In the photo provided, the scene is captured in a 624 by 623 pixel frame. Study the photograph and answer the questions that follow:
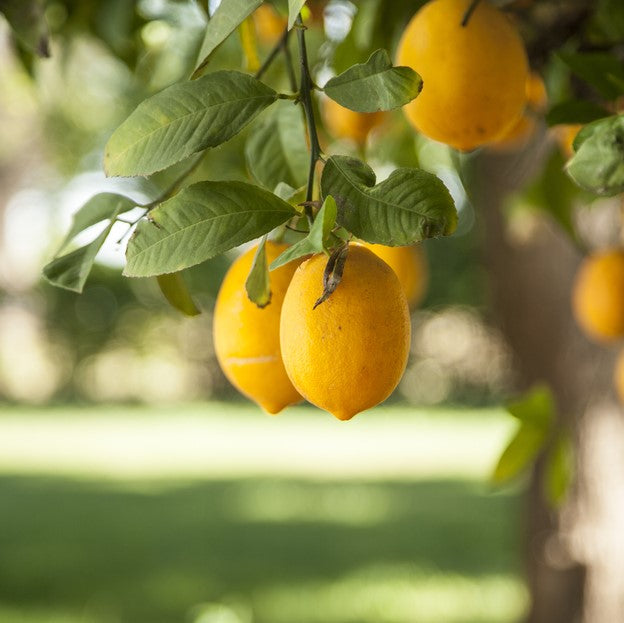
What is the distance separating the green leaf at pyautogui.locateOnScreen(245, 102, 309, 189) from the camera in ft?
2.34

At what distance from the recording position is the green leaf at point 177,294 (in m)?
0.68

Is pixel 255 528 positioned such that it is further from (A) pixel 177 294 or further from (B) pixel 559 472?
A: (A) pixel 177 294

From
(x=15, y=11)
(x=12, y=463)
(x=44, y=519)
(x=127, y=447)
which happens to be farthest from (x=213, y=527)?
(x=15, y=11)

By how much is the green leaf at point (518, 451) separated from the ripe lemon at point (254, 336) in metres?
0.46

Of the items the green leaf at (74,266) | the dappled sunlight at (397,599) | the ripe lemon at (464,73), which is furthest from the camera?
the dappled sunlight at (397,599)

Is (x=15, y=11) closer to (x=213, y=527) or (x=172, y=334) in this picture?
(x=213, y=527)

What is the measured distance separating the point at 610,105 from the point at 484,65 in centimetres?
22

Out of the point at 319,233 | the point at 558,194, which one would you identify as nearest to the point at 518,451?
the point at 558,194

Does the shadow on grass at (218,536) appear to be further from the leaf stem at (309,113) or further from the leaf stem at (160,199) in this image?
the leaf stem at (309,113)

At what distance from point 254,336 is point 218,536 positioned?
4.35 meters

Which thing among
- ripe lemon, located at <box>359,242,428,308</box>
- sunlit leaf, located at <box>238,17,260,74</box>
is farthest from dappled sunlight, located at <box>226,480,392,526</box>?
sunlit leaf, located at <box>238,17,260,74</box>

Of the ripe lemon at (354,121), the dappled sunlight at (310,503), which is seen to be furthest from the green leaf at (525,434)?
the dappled sunlight at (310,503)

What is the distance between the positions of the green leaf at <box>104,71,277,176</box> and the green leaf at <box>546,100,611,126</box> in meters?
0.31

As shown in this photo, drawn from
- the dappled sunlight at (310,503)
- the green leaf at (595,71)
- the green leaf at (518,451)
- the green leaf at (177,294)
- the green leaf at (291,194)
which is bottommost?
the dappled sunlight at (310,503)
